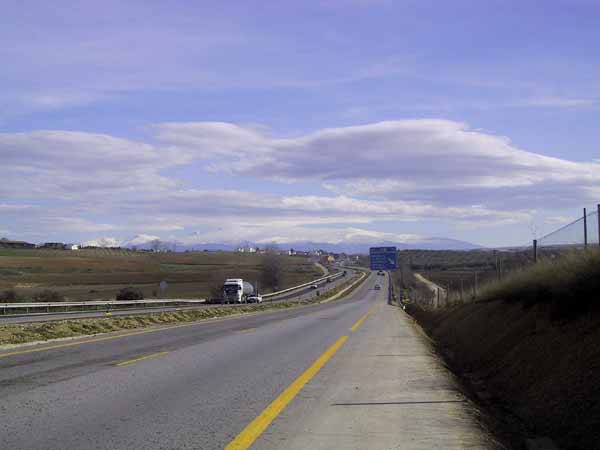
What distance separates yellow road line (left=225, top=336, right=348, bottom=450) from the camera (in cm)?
789

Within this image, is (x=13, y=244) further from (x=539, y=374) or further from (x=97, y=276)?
(x=539, y=374)

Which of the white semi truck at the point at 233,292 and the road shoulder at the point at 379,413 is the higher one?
the road shoulder at the point at 379,413

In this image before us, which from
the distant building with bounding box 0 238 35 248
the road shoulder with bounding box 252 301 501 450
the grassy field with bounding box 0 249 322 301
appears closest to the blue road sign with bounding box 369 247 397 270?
the grassy field with bounding box 0 249 322 301

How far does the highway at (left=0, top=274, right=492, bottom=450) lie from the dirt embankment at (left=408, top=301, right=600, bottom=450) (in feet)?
3.21

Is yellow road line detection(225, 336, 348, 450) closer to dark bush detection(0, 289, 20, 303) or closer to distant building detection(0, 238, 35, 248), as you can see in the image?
dark bush detection(0, 289, 20, 303)

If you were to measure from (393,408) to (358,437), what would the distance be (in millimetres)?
1975

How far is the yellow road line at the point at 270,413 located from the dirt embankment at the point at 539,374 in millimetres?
3091

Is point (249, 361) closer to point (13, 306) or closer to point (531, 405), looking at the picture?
point (531, 405)

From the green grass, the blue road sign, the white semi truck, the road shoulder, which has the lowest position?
the white semi truck

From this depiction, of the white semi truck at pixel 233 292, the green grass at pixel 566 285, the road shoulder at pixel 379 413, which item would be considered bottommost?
the white semi truck at pixel 233 292

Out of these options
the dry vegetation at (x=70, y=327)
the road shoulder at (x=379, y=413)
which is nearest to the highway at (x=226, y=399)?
the road shoulder at (x=379, y=413)

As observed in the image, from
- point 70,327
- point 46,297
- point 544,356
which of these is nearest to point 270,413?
point 544,356

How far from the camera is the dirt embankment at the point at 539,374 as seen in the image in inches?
373

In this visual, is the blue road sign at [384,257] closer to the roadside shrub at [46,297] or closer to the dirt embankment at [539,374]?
the roadside shrub at [46,297]
